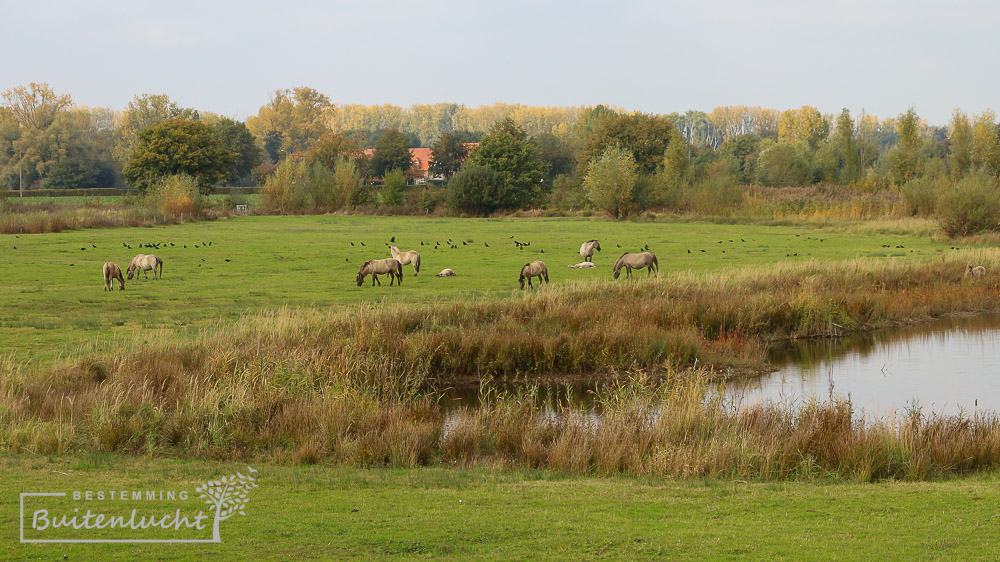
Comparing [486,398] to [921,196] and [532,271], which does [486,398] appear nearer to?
[532,271]

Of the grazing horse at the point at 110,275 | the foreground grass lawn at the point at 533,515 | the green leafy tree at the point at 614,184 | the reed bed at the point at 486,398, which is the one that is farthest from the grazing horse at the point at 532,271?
the green leafy tree at the point at 614,184

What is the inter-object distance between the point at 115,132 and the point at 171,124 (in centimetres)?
7306

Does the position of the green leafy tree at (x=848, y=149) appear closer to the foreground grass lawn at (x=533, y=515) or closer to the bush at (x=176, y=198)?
the bush at (x=176, y=198)

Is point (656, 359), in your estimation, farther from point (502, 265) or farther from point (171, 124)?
point (171, 124)

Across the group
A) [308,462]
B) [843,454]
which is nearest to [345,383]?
[308,462]

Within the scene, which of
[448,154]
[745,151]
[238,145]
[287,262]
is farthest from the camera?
[745,151]

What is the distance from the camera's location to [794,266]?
3350 centimetres

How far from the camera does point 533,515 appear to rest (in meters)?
9.01

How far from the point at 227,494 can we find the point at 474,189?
89238 millimetres

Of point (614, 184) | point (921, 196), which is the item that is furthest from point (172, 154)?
point (921, 196)

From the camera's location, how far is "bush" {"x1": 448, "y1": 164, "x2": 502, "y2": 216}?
97875 millimetres

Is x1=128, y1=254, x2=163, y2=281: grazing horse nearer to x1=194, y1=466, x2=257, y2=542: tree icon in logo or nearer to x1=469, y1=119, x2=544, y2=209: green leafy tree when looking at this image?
x1=194, y1=466, x2=257, y2=542: tree icon in logo

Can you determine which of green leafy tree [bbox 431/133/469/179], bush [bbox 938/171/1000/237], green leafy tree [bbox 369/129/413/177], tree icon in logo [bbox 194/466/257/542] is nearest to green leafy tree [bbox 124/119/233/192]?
green leafy tree [bbox 369/129/413/177]

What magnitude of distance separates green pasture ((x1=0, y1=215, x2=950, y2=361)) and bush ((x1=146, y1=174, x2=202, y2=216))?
798 centimetres
